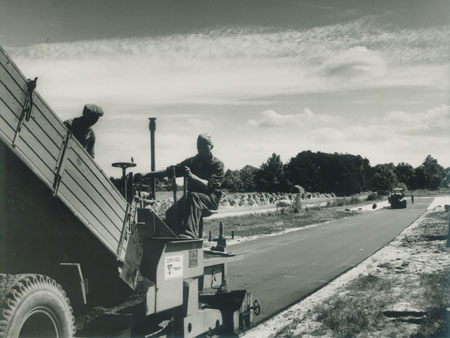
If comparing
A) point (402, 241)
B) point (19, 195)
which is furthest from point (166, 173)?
point (402, 241)

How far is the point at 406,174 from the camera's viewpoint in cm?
13512

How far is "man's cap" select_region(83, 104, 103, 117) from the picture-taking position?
4477 mm

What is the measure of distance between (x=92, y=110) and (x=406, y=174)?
140m

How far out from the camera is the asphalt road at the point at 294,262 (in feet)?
32.9

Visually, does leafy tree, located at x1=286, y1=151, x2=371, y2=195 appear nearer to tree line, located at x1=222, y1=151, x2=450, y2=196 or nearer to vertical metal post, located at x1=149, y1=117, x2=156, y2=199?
tree line, located at x1=222, y1=151, x2=450, y2=196

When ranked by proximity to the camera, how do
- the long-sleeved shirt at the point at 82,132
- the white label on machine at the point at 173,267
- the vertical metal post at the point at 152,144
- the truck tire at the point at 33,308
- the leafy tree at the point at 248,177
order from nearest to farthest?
the truck tire at the point at 33,308 → the long-sleeved shirt at the point at 82,132 → the white label on machine at the point at 173,267 → the vertical metal post at the point at 152,144 → the leafy tree at the point at 248,177

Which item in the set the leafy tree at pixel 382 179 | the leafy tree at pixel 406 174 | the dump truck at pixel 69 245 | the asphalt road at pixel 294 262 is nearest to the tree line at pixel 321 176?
the leafy tree at pixel 382 179

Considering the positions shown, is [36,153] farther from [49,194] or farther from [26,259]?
[26,259]

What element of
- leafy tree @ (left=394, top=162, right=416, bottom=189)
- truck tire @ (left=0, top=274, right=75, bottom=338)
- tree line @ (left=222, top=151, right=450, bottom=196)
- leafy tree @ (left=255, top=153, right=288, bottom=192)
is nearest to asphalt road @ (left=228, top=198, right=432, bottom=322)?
truck tire @ (left=0, top=274, right=75, bottom=338)

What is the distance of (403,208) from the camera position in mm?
47000

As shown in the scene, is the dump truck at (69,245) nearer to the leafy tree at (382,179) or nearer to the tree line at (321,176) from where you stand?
the tree line at (321,176)

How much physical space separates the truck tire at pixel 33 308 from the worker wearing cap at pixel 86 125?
155 cm

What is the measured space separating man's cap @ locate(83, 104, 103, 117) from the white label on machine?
1457 millimetres

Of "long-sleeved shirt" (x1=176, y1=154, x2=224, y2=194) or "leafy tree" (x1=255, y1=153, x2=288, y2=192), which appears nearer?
"long-sleeved shirt" (x1=176, y1=154, x2=224, y2=194)
